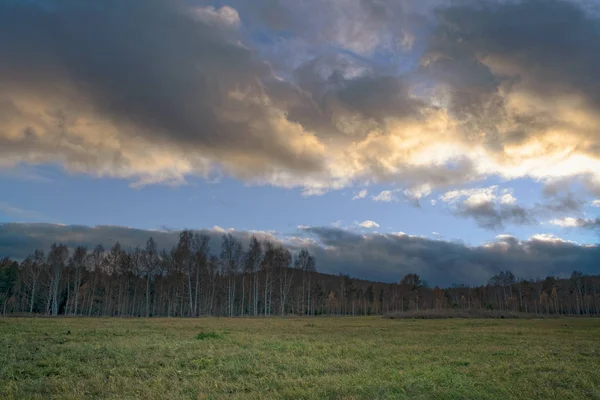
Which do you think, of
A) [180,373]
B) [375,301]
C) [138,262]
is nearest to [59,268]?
[138,262]

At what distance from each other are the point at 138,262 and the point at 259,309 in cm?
4346

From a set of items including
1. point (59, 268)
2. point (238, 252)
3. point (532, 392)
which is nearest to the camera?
point (532, 392)

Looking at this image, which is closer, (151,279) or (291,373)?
(291,373)

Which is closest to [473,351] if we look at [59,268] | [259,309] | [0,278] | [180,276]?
[180,276]

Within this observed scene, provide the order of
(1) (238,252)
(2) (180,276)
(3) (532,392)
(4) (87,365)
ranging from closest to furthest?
(3) (532,392), (4) (87,365), (2) (180,276), (1) (238,252)

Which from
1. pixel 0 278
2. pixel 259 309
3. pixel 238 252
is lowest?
pixel 259 309

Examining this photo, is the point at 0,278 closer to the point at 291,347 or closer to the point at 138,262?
the point at 138,262

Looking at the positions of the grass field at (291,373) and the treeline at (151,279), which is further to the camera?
the treeline at (151,279)

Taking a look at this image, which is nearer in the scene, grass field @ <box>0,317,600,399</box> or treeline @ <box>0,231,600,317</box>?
grass field @ <box>0,317,600,399</box>

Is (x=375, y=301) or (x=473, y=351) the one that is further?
(x=375, y=301)

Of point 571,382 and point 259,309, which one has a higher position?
point 571,382

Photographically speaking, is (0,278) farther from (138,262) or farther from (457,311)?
(457,311)

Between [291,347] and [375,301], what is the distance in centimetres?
14428

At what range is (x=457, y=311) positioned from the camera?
75188 millimetres
